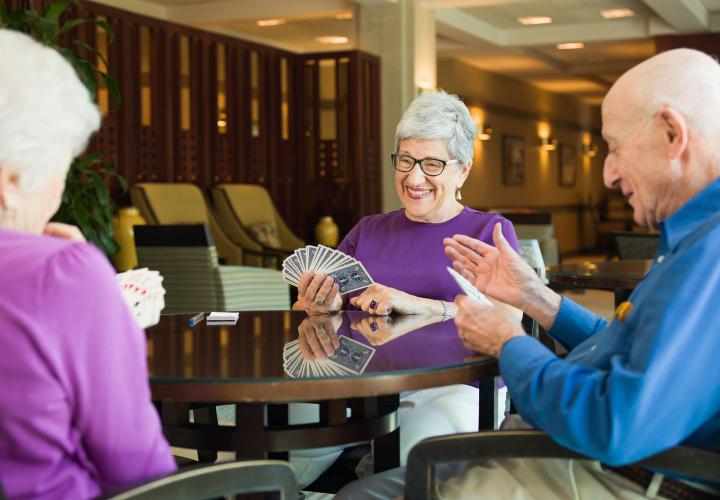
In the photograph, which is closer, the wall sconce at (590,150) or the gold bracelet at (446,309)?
the gold bracelet at (446,309)

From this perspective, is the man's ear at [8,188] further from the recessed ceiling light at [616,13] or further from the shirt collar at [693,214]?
the recessed ceiling light at [616,13]

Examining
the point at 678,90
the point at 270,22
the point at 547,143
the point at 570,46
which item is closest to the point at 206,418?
the point at 678,90

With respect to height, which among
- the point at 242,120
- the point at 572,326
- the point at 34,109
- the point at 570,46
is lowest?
the point at 572,326

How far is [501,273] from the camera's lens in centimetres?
230

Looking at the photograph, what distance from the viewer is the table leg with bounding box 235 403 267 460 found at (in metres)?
1.88

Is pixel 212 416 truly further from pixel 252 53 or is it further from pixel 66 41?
pixel 252 53

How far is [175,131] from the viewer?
378 inches

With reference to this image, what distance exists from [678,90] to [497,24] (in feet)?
41.0

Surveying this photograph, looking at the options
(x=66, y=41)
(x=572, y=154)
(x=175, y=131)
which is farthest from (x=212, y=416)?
(x=572, y=154)

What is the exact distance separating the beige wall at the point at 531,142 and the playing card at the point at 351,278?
13.3m

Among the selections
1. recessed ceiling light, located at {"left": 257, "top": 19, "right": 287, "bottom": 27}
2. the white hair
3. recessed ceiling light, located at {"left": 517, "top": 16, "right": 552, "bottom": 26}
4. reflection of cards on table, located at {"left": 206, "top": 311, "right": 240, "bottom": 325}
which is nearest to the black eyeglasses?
reflection of cards on table, located at {"left": 206, "top": 311, "right": 240, "bottom": 325}

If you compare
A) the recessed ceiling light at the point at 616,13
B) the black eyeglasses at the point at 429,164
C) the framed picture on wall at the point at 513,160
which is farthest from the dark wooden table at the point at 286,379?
the framed picture on wall at the point at 513,160

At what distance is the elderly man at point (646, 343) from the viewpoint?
1419 millimetres

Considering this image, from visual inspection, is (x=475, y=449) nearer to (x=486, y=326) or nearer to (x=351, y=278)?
(x=486, y=326)
